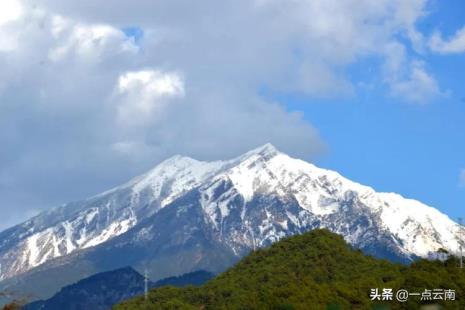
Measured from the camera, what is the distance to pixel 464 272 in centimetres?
17225

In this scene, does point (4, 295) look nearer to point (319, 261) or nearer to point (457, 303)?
point (457, 303)

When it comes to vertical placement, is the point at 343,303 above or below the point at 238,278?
below

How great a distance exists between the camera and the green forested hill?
507 feet

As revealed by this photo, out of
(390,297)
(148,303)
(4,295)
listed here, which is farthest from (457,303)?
(4,295)

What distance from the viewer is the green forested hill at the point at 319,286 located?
6088 inches

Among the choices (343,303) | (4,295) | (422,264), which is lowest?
(4,295)

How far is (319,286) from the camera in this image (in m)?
165

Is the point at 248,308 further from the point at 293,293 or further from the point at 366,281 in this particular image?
the point at 366,281

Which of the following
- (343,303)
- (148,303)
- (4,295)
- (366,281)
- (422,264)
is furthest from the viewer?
(148,303)

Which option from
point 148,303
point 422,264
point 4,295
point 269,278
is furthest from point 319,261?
point 4,295

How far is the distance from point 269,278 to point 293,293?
2845 centimetres

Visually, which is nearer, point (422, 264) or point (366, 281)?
point (366, 281)

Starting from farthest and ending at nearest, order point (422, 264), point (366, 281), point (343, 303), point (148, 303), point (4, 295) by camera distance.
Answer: point (148, 303) < point (422, 264) < point (366, 281) < point (343, 303) < point (4, 295)

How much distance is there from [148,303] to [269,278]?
2648 centimetres
